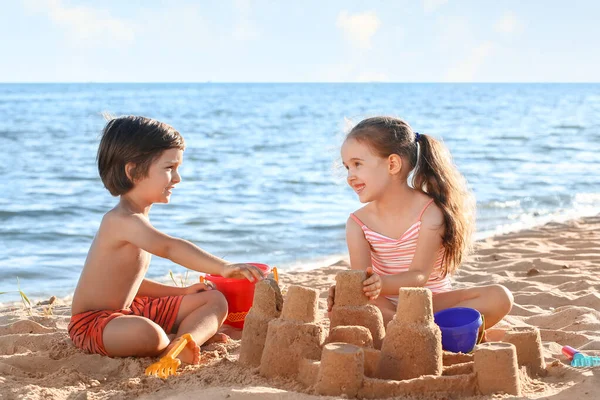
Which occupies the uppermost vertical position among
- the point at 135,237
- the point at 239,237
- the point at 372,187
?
the point at 372,187

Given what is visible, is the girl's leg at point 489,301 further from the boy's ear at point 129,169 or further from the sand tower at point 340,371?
the boy's ear at point 129,169

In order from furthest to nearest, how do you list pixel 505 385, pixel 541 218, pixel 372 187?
pixel 541 218, pixel 372 187, pixel 505 385

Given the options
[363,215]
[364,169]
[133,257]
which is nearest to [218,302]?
[133,257]

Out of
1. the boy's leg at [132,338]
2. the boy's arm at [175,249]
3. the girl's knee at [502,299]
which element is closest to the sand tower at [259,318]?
the boy's arm at [175,249]

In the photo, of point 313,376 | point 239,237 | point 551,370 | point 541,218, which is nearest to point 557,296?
point 551,370

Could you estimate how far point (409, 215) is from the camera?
3582 mm

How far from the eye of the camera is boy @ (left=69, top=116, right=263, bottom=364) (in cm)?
320

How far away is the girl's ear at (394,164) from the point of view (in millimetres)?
3547

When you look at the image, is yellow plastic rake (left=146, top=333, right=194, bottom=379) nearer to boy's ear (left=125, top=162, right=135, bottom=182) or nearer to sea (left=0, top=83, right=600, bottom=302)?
boy's ear (left=125, top=162, right=135, bottom=182)

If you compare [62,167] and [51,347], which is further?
[62,167]

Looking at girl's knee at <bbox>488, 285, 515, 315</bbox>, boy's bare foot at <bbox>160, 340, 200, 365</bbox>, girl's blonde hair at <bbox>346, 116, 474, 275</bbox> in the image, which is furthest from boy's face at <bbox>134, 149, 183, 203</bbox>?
girl's knee at <bbox>488, 285, 515, 315</bbox>

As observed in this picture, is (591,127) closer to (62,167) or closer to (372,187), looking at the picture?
(62,167)

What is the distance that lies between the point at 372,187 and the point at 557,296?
147 centimetres

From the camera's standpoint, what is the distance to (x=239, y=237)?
23.7 ft
